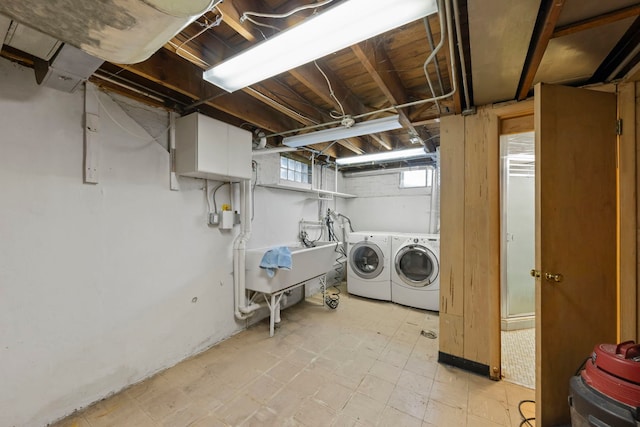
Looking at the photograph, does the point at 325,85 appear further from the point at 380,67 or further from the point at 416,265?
the point at 416,265

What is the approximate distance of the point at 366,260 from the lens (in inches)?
165

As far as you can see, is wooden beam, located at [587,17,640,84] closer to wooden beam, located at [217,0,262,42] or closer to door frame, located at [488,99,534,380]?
door frame, located at [488,99,534,380]

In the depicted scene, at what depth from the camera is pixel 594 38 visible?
4.50 ft

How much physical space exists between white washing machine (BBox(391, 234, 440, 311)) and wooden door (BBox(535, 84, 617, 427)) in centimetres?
189

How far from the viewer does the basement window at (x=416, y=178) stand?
4.46 metres

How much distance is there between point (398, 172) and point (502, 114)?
9.00ft

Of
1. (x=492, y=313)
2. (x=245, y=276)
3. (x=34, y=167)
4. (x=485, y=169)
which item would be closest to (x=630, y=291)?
(x=492, y=313)

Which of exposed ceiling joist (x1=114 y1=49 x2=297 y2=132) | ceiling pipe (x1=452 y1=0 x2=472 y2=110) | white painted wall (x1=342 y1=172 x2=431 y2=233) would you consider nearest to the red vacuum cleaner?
ceiling pipe (x1=452 y1=0 x2=472 y2=110)

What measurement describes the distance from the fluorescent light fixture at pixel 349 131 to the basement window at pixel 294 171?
2.68 feet

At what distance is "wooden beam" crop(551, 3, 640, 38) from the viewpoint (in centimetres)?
115

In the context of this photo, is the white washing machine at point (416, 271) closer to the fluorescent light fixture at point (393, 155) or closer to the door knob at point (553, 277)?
the fluorescent light fixture at point (393, 155)

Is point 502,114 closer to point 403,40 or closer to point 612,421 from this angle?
point 403,40

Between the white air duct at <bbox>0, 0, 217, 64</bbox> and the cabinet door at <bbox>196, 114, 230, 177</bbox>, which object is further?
the cabinet door at <bbox>196, 114, 230, 177</bbox>

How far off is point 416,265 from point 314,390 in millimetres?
2380
